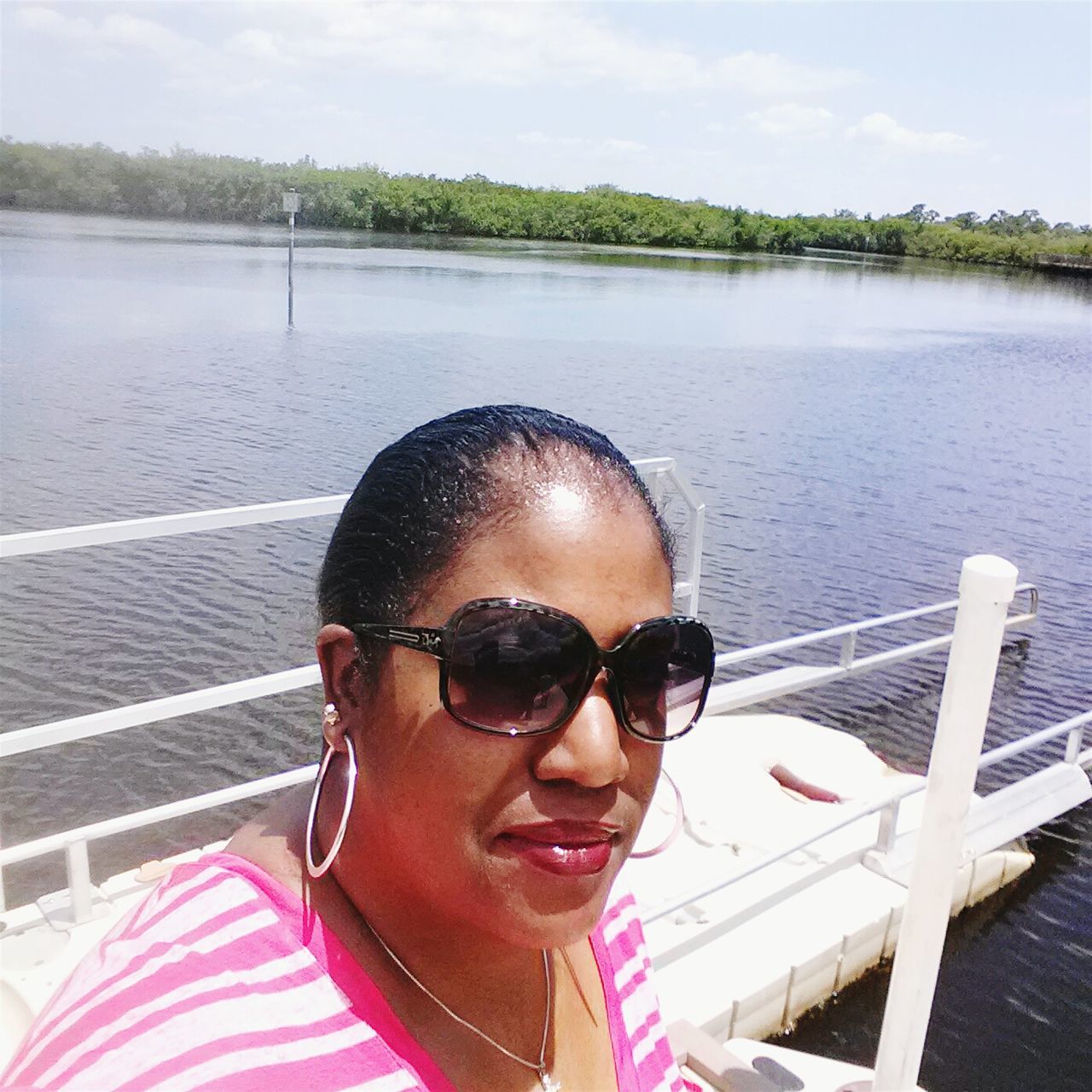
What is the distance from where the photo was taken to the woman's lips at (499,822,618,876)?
976 millimetres

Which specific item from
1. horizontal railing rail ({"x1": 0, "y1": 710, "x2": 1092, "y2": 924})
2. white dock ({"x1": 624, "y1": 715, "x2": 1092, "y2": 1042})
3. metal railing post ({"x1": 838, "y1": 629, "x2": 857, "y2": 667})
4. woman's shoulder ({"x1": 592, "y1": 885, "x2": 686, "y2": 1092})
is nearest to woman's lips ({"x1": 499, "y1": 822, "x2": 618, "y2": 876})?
woman's shoulder ({"x1": 592, "y1": 885, "x2": 686, "y2": 1092})

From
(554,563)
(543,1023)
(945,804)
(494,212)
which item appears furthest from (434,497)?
(494,212)

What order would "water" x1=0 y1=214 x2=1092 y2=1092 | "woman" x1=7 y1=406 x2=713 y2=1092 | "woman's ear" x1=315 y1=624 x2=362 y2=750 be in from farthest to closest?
"water" x1=0 y1=214 x2=1092 y2=1092 → "woman's ear" x1=315 y1=624 x2=362 y2=750 → "woman" x1=7 y1=406 x2=713 y2=1092

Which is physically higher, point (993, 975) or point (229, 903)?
point (229, 903)

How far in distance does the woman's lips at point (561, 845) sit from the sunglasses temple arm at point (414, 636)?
0.19 meters

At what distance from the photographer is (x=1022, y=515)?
15.5m

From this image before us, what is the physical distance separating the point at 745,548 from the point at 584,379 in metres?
10.7

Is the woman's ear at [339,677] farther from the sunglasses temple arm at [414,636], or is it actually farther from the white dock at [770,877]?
the white dock at [770,877]

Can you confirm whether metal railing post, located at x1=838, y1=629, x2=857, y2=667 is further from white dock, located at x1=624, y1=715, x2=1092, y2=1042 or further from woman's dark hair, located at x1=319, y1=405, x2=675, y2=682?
woman's dark hair, located at x1=319, y1=405, x2=675, y2=682

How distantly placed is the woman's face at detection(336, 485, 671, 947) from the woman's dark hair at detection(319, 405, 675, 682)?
0.02 m

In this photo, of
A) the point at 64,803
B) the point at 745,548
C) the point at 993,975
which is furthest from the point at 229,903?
the point at 745,548

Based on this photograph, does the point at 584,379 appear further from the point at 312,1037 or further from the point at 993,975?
the point at 312,1037

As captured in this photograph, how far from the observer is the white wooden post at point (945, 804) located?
2.42 metres

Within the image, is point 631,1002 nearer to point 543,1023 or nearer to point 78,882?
point 543,1023
